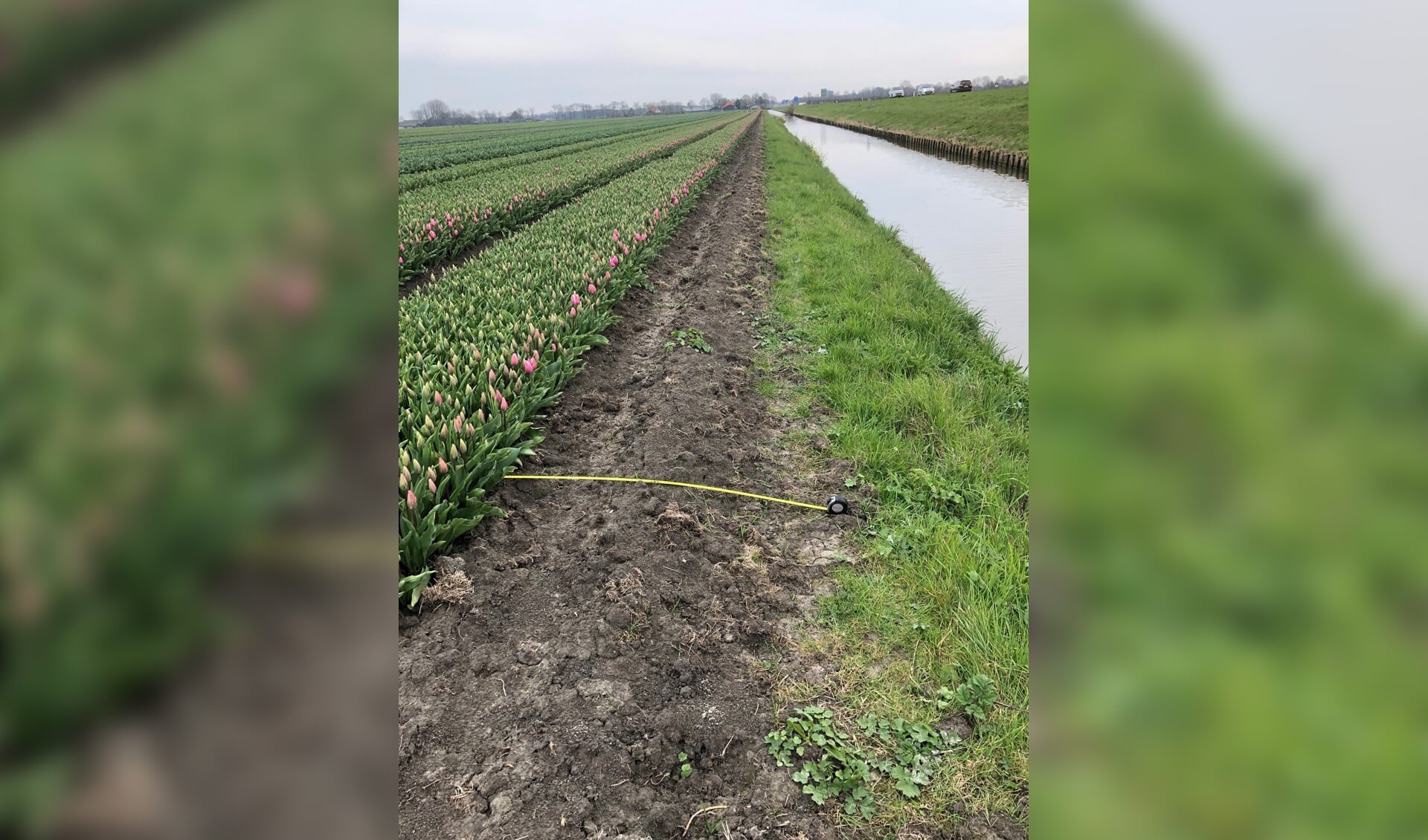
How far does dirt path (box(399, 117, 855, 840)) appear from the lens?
7.27 ft

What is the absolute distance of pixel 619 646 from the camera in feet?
9.39

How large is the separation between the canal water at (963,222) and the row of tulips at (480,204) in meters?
4.61

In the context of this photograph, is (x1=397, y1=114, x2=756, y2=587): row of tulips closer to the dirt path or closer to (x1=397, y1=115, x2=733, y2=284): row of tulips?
the dirt path

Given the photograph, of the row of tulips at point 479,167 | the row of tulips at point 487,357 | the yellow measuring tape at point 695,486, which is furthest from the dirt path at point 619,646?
the row of tulips at point 479,167

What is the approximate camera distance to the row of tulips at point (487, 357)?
3471 mm

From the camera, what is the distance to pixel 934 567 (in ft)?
10.2
